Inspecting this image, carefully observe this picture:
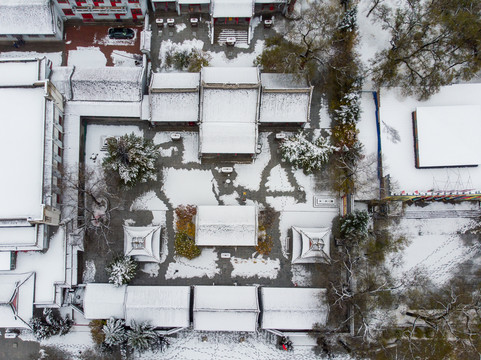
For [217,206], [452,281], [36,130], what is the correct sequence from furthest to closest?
[452,281]
[217,206]
[36,130]

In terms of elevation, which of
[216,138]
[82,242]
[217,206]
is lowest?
[82,242]

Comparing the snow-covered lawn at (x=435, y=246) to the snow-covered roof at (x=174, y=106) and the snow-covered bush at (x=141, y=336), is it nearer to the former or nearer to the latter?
the snow-covered roof at (x=174, y=106)

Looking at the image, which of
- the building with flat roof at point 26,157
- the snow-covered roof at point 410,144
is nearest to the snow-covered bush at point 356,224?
the snow-covered roof at point 410,144

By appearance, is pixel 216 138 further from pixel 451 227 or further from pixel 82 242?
pixel 451 227

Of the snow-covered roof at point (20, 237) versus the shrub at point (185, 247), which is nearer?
the snow-covered roof at point (20, 237)

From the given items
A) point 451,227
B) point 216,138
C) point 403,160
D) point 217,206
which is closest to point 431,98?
point 403,160
